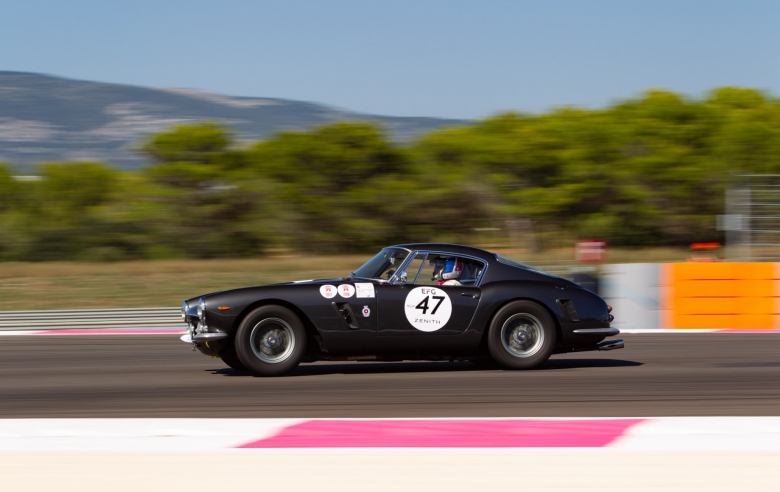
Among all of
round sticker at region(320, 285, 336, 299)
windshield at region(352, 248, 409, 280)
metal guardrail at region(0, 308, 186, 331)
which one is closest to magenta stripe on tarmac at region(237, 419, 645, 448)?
round sticker at region(320, 285, 336, 299)

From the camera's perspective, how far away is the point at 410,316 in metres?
7.94

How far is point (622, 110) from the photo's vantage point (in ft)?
114

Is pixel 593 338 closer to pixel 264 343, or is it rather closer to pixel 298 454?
pixel 264 343

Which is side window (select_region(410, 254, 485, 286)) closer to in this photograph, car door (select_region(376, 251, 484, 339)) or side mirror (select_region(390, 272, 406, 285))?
car door (select_region(376, 251, 484, 339))

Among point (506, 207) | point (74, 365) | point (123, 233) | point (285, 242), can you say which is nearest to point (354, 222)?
point (285, 242)

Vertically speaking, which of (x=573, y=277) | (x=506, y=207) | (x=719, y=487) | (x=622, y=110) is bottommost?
(x=719, y=487)

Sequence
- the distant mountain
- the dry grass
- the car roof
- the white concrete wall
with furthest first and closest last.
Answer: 1. the distant mountain
2. the dry grass
3. the white concrete wall
4. the car roof

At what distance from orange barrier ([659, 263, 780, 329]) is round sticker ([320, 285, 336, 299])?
6618 millimetres

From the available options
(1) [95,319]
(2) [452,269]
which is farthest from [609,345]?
(1) [95,319]

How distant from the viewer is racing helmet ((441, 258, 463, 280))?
8.23 meters

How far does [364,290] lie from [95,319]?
7.37 metres

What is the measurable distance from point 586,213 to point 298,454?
88.3 feet

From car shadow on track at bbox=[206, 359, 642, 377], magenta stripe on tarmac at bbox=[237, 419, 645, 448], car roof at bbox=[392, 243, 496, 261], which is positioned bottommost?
magenta stripe on tarmac at bbox=[237, 419, 645, 448]

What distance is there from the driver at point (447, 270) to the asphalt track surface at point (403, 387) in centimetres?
84
